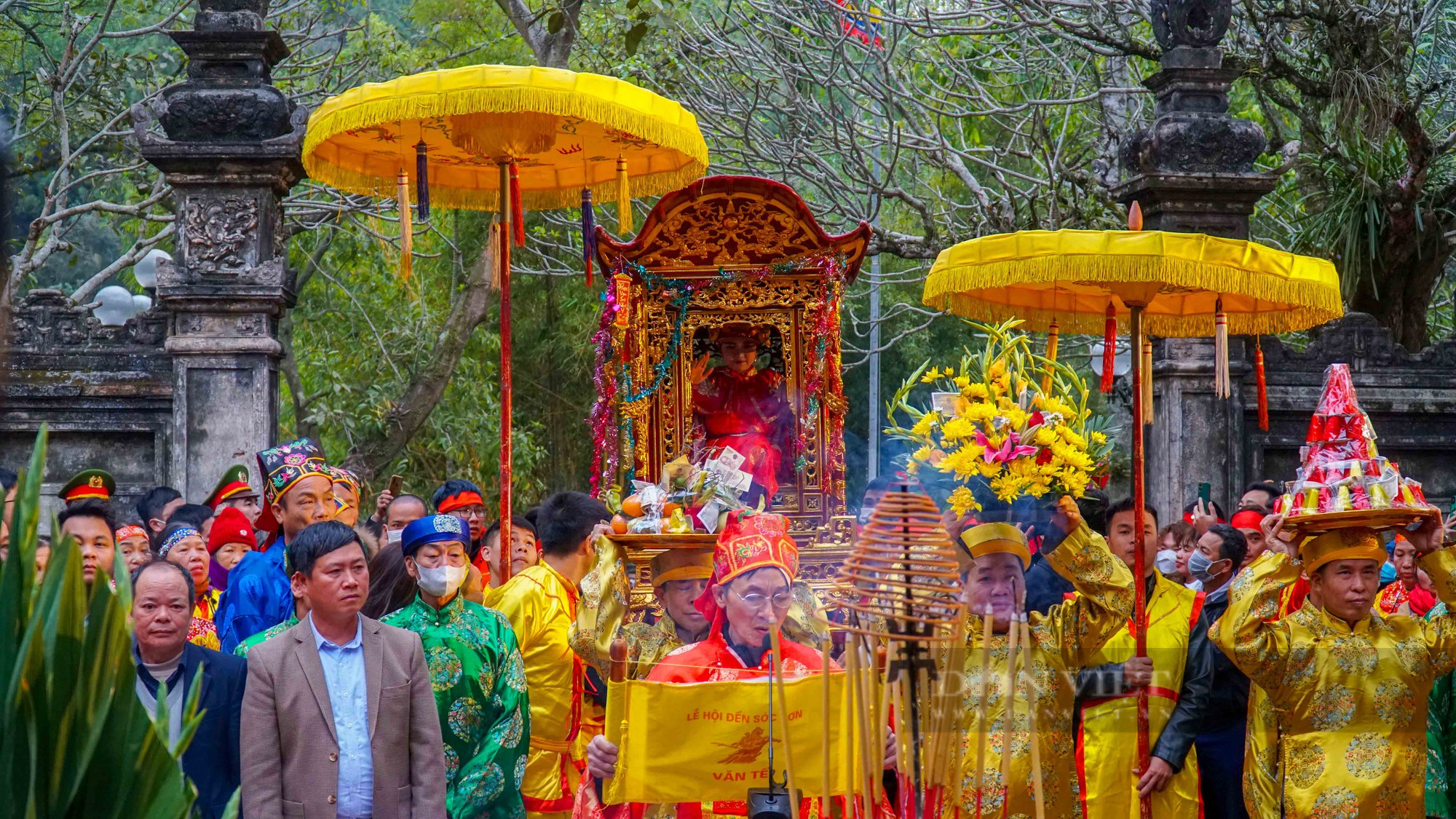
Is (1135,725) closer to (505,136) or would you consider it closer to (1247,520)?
(1247,520)

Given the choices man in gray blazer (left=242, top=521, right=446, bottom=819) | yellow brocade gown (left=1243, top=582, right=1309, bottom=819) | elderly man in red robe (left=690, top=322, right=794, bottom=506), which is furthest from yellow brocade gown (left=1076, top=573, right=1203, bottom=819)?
man in gray blazer (left=242, top=521, right=446, bottom=819)

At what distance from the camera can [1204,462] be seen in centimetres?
831

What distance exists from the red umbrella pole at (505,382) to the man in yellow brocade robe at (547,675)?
0.17 m

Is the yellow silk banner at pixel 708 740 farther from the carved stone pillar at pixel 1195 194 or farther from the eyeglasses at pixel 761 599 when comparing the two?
the carved stone pillar at pixel 1195 194

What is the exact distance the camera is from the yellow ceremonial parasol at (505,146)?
213 inches

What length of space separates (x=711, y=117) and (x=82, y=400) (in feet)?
15.9

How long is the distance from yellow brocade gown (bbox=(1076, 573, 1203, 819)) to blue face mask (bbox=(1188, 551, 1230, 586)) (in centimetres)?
36

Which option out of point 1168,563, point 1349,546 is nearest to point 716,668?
point 1349,546

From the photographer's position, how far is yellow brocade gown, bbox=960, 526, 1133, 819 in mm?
4836

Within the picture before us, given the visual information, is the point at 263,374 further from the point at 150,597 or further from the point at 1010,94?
the point at 1010,94

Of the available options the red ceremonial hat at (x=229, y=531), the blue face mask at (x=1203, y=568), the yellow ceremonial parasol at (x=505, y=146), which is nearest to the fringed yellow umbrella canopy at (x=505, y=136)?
the yellow ceremonial parasol at (x=505, y=146)

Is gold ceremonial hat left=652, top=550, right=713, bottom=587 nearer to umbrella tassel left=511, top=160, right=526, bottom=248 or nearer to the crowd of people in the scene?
the crowd of people

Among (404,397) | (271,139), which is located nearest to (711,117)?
(404,397)

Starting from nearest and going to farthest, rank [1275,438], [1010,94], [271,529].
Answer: [271,529]
[1275,438]
[1010,94]
